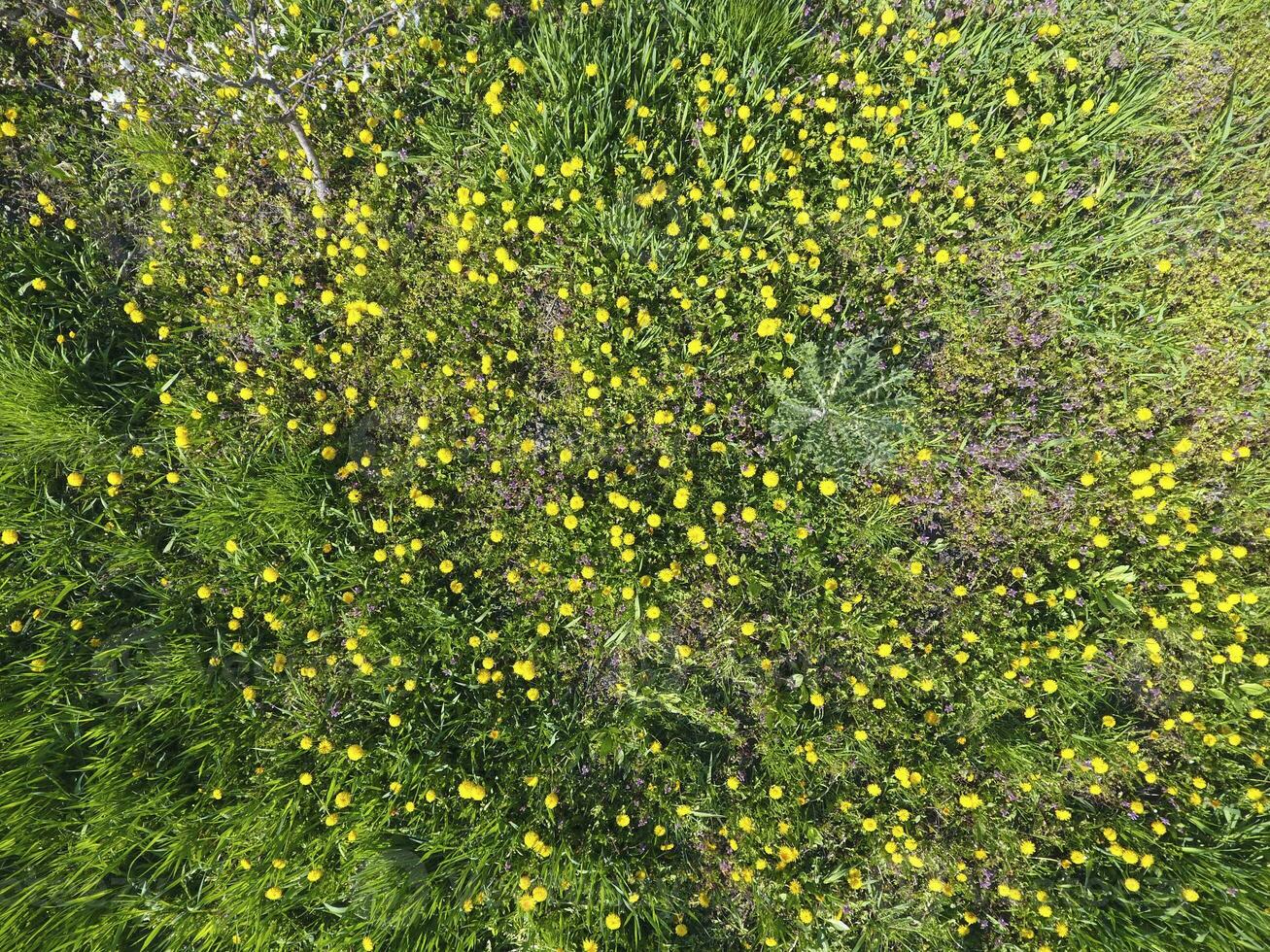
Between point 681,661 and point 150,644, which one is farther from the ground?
point 681,661

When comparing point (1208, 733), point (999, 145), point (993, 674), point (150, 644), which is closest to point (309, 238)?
point (150, 644)

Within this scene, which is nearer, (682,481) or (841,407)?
(841,407)

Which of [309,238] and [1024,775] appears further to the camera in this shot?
[309,238]

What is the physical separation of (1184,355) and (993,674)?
2.33 meters

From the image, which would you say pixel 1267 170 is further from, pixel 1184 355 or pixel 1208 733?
pixel 1208 733

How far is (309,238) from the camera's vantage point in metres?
4.07

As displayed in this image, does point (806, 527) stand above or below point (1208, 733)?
above

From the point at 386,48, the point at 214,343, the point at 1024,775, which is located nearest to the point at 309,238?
the point at 214,343

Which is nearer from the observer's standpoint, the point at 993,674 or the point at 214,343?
the point at 993,674

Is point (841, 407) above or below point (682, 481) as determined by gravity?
above

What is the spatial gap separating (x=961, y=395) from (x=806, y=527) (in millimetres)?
1332

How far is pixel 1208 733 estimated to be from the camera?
12.1 feet

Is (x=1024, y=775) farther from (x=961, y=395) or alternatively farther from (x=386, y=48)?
(x=386, y=48)

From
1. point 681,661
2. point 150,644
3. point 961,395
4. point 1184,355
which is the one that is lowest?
point 150,644
